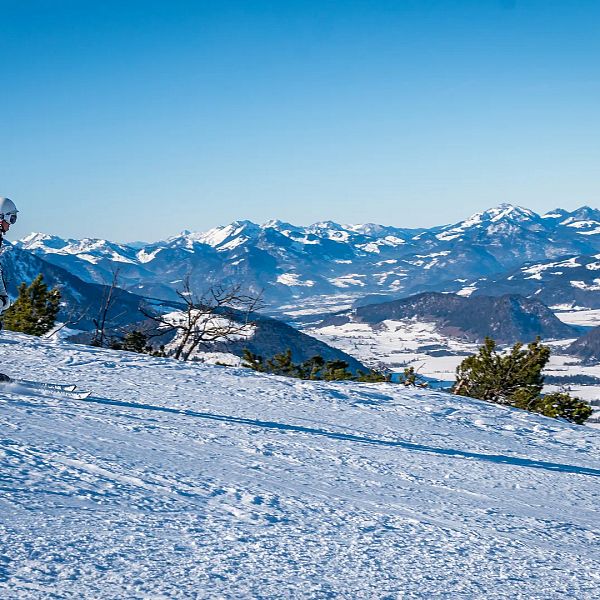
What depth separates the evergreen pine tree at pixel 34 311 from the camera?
2724 cm

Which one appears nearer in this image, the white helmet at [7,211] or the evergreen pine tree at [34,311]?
the white helmet at [7,211]

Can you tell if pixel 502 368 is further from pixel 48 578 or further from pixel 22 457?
pixel 48 578

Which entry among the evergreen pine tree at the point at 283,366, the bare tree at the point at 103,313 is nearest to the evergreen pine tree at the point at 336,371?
the evergreen pine tree at the point at 283,366

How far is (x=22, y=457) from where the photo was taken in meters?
7.11

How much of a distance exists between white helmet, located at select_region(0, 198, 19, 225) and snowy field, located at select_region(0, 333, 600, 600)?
269cm

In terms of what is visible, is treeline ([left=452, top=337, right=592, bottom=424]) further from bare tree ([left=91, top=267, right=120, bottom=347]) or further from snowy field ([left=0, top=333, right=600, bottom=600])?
bare tree ([left=91, top=267, right=120, bottom=347])

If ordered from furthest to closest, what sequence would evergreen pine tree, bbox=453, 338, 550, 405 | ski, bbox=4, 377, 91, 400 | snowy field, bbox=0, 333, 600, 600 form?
evergreen pine tree, bbox=453, 338, 550, 405
ski, bbox=4, 377, 91, 400
snowy field, bbox=0, 333, 600, 600

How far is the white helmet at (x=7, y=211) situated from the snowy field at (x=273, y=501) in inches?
106

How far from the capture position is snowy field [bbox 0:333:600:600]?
4.99m

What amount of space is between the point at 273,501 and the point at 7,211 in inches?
238

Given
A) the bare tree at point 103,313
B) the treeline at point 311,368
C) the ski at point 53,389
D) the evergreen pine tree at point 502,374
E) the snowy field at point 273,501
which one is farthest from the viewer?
the evergreen pine tree at point 502,374

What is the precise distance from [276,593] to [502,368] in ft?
79.1

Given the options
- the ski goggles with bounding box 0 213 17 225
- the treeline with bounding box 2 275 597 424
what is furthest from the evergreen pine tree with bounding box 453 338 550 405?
the ski goggles with bounding box 0 213 17 225

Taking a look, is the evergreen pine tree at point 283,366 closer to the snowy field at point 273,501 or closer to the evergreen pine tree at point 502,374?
the evergreen pine tree at point 502,374
